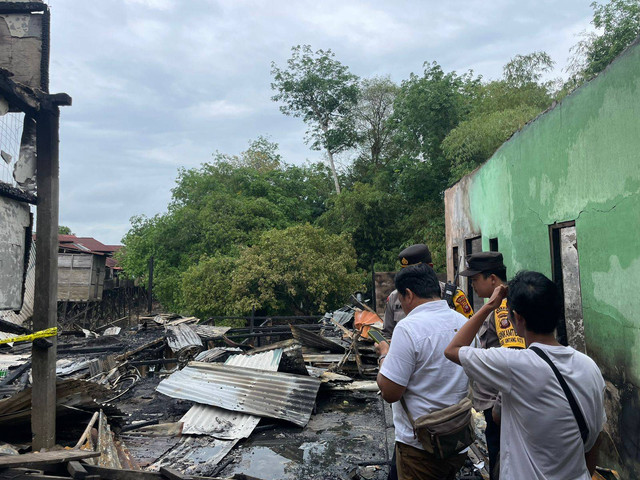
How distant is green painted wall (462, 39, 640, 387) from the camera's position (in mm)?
3756

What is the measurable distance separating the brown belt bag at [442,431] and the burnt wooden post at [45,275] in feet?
9.77

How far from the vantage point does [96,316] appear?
2794 cm

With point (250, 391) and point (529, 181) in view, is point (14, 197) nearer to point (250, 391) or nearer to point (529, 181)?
point (250, 391)

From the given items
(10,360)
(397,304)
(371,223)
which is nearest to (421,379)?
(397,304)

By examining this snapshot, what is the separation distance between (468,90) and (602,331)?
1884 centimetres

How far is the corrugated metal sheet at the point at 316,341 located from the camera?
28.0 feet

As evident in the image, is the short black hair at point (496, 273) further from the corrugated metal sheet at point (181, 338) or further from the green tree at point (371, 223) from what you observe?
the green tree at point (371, 223)

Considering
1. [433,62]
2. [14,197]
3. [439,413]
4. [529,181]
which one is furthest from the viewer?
[433,62]

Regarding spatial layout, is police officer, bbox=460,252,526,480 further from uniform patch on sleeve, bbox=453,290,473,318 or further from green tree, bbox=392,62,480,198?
green tree, bbox=392,62,480,198

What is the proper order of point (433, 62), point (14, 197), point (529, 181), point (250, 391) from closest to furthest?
point (14, 197) < point (250, 391) < point (529, 181) < point (433, 62)

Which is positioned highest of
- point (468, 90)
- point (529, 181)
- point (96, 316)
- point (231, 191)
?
point (468, 90)

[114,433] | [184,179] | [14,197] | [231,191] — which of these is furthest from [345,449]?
[184,179]

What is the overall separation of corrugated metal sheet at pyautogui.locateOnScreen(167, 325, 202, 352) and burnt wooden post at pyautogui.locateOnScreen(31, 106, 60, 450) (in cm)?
695

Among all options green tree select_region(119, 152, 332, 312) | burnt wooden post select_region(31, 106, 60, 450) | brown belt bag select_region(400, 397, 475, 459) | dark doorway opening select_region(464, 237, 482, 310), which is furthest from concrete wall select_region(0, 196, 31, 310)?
green tree select_region(119, 152, 332, 312)
